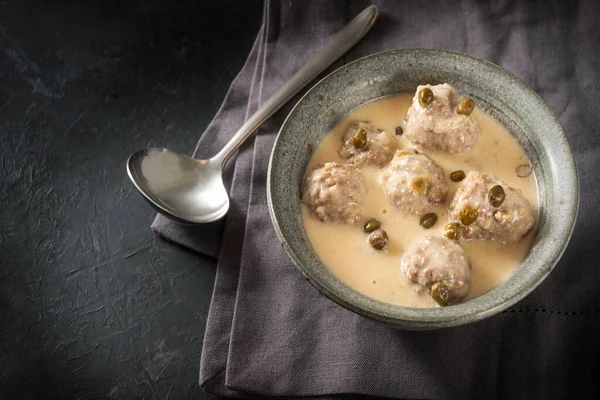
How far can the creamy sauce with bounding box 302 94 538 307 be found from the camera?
8.21ft

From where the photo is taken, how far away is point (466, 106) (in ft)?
8.64

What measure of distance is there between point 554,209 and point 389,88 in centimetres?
85

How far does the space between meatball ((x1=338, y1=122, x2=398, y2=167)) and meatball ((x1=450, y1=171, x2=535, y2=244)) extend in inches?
13.6

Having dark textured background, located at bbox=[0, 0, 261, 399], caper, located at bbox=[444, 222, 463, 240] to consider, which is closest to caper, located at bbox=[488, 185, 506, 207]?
caper, located at bbox=[444, 222, 463, 240]

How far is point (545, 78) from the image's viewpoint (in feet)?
10.8

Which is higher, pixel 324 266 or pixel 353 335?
pixel 324 266

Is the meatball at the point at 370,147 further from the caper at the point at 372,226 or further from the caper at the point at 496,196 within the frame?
the caper at the point at 496,196

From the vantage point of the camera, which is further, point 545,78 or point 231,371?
point 545,78

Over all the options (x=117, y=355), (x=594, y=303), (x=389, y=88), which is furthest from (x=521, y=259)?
(x=117, y=355)

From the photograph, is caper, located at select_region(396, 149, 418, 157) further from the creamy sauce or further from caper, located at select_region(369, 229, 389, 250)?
caper, located at select_region(369, 229, 389, 250)

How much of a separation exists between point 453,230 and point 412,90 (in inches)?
27.7

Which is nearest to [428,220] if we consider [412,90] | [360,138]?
[360,138]

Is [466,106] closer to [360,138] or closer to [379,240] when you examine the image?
[360,138]

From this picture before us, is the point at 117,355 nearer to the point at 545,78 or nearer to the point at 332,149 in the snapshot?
the point at 332,149
